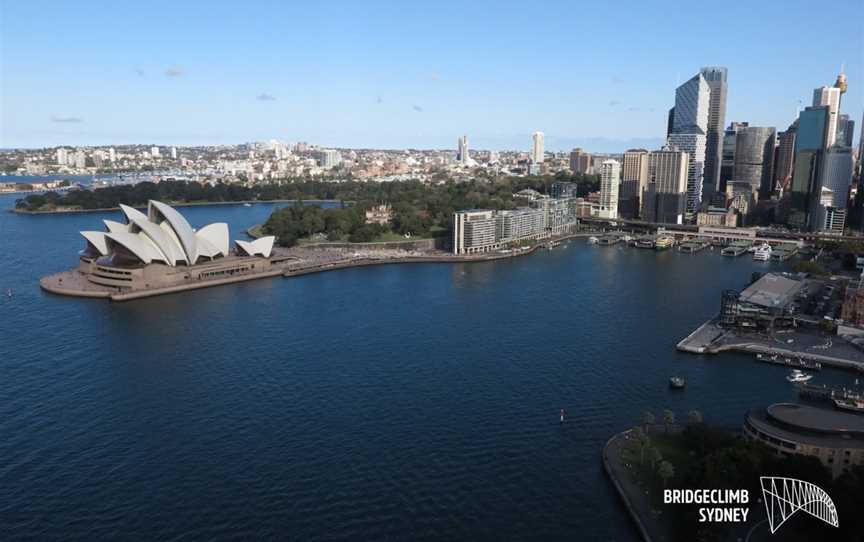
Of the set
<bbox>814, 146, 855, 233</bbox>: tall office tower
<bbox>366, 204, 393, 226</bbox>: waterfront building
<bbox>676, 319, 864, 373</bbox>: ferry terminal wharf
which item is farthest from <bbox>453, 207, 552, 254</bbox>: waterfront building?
<bbox>814, 146, 855, 233</bbox>: tall office tower

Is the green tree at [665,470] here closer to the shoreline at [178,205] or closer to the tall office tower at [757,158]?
the shoreline at [178,205]

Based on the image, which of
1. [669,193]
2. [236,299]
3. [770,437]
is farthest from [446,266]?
[669,193]

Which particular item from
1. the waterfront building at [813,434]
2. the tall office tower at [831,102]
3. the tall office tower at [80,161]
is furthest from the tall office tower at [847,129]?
the tall office tower at [80,161]

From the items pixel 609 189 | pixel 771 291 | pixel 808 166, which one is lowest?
pixel 771 291

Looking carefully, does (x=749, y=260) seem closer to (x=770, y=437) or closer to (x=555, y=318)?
(x=555, y=318)

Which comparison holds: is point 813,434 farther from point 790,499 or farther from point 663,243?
point 663,243

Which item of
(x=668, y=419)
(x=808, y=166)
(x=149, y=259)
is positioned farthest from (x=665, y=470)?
(x=808, y=166)
